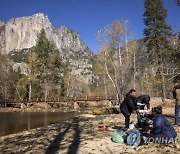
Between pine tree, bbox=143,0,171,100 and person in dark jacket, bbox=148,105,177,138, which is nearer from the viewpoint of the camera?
person in dark jacket, bbox=148,105,177,138

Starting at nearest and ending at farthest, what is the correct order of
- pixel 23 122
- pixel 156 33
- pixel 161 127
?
1. pixel 161 127
2. pixel 23 122
3. pixel 156 33

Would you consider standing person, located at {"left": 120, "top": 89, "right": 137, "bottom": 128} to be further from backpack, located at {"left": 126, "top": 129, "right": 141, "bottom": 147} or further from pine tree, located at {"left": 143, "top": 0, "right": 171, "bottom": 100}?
pine tree, located at {"left": 143, "top": 0, "right": 171, "bottom": 100}

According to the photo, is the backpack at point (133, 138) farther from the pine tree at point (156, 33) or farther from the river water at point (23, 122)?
the pine tree at point (156, 33)

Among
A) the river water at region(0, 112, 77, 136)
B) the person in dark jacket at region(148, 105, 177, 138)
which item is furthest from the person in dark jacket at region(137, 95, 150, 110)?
the river water at region(0, 112, 77, 136)

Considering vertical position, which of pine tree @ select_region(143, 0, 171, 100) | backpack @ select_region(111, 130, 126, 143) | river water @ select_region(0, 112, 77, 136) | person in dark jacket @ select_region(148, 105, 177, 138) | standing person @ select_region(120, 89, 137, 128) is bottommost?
river water @ select_region(0, 112, 77, 136)

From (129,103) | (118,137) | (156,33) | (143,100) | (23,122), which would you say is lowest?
(23,122)

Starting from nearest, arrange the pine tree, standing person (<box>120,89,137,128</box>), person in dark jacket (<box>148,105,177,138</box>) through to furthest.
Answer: person in dark jacket (<box>148,105,177,138</box>)
standing person (<box>120,89,137,128</box>)
the pine tree

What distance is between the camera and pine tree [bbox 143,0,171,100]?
4455 centimetres

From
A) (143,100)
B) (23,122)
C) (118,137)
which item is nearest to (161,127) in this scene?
(118,137)

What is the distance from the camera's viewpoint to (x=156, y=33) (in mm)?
45375

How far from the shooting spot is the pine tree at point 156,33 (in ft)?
146

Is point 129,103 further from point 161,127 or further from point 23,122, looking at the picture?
point 23,122

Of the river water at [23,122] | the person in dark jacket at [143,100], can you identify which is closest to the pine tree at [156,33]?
the river water at [23,122]

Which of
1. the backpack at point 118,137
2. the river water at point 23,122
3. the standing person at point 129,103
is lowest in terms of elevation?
the river water at point 23,122
